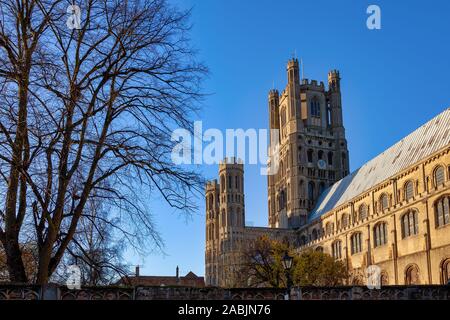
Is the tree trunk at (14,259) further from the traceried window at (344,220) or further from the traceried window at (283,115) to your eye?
the traceried window at (283,115)

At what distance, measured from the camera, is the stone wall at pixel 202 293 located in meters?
14.7

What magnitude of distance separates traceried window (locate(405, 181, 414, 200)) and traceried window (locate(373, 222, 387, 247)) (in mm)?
5303

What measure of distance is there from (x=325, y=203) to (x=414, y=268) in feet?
119

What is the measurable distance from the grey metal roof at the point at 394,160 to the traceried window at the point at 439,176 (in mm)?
2185

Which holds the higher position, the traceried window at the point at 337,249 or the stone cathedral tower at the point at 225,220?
the stone cathedral tower at the point at 225,220

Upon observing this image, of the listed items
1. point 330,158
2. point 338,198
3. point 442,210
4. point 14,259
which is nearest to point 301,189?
point 330,158

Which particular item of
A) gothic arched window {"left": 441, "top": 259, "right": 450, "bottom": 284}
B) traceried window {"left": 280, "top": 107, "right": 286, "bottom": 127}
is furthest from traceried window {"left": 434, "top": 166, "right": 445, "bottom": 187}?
traceried window {"left": 280, "top": 107, "right": 286, "bottom": 127}

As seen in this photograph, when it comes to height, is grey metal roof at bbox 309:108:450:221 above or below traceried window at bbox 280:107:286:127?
below

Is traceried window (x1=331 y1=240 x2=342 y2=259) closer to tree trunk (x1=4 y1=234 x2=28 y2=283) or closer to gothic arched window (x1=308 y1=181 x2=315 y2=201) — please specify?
gothic arched window (x1=308 y1=181 x2=315 y2=201)

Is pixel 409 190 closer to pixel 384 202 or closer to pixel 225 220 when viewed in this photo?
pixel 384 202

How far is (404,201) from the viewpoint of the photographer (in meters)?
61.7

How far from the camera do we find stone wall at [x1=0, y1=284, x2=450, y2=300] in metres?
14.7

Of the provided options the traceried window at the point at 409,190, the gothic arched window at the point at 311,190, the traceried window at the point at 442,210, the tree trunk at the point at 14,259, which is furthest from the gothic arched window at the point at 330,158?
the tree trunk at the point at 14,259
